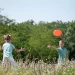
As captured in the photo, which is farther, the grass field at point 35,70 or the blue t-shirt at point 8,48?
the blue t-shirt at point 8,48

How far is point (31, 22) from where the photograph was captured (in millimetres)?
122188

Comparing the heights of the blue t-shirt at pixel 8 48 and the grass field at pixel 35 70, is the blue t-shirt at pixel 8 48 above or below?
above

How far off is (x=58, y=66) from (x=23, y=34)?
214 feet

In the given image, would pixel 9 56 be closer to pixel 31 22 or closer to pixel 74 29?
pixel 74 29

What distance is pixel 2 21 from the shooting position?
2530 inches

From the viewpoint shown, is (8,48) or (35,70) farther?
(8,48)

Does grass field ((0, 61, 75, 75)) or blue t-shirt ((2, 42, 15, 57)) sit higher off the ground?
blue t-shirt ((2, 42, 15, 57))

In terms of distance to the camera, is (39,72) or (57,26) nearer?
(39,72)

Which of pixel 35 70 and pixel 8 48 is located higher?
pixel 8 48

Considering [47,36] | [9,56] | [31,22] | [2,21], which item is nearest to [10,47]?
[9,56]

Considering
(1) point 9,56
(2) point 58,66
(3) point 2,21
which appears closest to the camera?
(2) point 58,66

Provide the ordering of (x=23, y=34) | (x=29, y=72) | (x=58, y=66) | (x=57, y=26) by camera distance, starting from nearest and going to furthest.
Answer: (x=29, y=72), (x=58, y=66), (x=23, y=34), (x=57, y=26)

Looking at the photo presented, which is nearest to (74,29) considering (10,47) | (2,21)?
(2,21)

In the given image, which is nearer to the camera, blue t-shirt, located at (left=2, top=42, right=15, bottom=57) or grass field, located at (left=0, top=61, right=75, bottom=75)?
grass field, located at (left=0, top=61, right=75, bottom=75)
